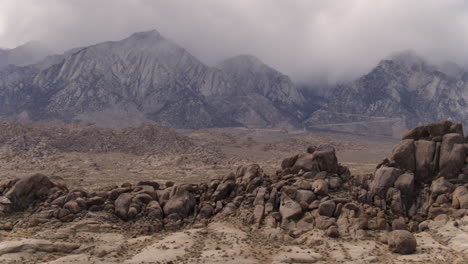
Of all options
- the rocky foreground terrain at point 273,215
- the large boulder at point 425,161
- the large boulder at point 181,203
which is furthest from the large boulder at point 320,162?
the large boulder at point 181,203

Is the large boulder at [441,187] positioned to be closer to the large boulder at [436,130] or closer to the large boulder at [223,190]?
the large boulder at [436,130]

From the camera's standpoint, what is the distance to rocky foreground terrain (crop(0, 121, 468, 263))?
30359mm

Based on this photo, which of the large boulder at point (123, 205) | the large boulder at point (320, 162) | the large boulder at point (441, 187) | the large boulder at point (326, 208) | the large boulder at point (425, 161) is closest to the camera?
the large boulder at point (326, 208)

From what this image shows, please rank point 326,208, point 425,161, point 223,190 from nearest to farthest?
point 326,208 < point 425,161 < point 223,190

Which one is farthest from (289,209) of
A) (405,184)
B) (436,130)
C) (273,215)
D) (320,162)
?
(436,130)

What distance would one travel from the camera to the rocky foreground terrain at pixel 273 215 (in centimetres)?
3036

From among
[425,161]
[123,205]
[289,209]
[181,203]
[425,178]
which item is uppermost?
[425,161]

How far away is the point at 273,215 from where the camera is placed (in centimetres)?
3828

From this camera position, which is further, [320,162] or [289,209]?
[320,162]

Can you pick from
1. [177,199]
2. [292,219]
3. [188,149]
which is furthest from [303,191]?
[188,149]

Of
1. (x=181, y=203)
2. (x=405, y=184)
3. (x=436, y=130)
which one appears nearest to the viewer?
(x=405, y=184)

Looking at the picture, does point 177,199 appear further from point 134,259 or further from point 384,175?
point 384,175

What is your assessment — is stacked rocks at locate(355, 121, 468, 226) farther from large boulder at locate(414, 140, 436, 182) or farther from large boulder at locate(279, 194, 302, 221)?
large boulder at locate(279, 194, 302, 221)

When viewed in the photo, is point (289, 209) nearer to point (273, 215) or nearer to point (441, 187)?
point (273, 215)
